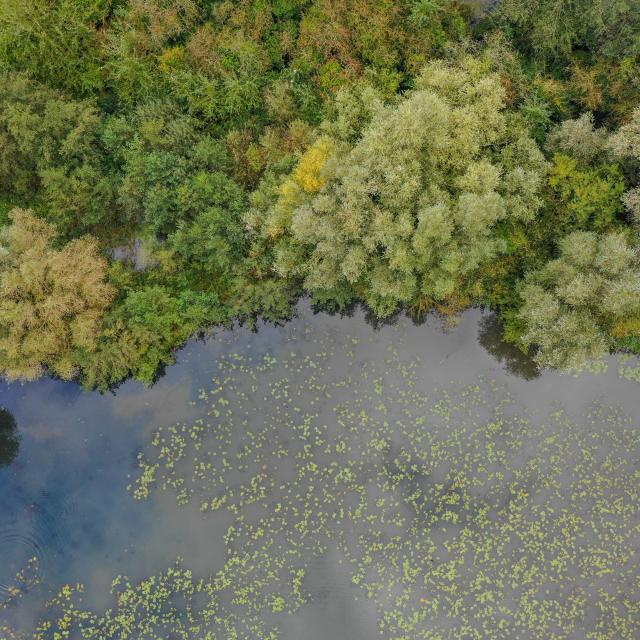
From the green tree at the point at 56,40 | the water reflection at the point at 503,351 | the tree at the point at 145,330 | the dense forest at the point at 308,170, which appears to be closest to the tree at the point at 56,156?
the dense forest at the point at 308,170

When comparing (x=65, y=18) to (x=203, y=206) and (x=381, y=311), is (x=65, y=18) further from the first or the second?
Answer: (x=381, y=311)

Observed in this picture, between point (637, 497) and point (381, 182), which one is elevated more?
point (381, 182)

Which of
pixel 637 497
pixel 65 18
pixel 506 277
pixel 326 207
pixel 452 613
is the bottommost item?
pixel 452 613

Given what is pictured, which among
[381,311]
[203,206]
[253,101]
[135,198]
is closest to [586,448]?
[381,311]

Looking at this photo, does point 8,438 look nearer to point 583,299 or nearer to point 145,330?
point 145,330

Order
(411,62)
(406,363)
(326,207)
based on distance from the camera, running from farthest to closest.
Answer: (406,363) → (411,62) → (326,207)

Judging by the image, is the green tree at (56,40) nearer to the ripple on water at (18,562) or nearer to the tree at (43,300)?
the tree at (43,300)

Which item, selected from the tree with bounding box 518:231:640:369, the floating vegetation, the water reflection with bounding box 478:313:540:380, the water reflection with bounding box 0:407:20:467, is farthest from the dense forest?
the floating vegetation
